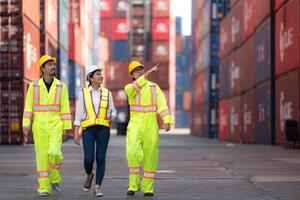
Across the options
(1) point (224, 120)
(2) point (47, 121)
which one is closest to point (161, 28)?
(1) point (224, 120)

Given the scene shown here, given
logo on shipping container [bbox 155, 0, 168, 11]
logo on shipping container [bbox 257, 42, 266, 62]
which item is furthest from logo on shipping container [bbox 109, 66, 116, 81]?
logo on shipping container [bbox 257, 42, 266, 62]

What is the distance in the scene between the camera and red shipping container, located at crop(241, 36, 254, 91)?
33181 mm

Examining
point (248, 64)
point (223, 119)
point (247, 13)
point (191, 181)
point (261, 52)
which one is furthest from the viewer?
point (223, 119)

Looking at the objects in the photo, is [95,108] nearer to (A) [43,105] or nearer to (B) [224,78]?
(A) [43,105]

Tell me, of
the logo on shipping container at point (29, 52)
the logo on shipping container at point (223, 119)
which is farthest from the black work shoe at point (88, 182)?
the logo on shipping container at point (223, 119)

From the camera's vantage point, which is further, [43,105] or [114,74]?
[114,74]

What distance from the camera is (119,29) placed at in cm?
8781

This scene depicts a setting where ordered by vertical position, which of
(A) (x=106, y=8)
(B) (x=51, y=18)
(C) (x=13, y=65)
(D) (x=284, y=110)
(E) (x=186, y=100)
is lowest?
(D) (x=284, y=110)

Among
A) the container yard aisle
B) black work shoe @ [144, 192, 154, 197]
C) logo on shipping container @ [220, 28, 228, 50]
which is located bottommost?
the container yard aisle

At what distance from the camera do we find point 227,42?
4097 centimetres

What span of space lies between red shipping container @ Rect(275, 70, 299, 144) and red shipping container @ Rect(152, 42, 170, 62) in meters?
41.5

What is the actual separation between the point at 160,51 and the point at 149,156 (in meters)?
60.6

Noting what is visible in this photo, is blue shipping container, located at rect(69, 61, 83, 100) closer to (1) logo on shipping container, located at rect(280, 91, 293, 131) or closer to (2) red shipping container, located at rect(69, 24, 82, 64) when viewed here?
(2) red shipping container, located at rect(69, 24, 82, 64)

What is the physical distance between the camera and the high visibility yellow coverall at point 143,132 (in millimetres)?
9031
